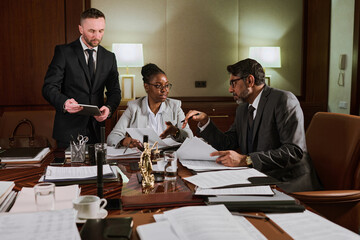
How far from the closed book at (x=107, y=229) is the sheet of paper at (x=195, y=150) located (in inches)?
34.7

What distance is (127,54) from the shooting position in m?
4.16

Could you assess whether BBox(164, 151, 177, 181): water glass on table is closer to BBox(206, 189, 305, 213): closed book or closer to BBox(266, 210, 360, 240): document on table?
BBox(206, 189, 305, 213): closed book

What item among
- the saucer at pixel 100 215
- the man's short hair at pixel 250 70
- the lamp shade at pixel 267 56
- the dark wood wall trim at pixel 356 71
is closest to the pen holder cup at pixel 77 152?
the saucer at pixel 100 215

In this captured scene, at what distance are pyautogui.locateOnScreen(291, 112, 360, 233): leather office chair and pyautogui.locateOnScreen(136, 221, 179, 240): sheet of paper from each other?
747 millimetres

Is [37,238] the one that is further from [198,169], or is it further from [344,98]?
[344,98]

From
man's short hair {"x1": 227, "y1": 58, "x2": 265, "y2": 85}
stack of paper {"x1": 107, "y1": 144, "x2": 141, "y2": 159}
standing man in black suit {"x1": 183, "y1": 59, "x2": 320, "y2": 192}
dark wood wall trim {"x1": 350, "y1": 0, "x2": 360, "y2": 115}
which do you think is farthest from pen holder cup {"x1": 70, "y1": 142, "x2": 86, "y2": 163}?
dark wood wall trim {"x1": 350, "y1": 0, "x2": 360, "y2": 115}

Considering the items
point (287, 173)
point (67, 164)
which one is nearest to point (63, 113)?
point (67, 164)

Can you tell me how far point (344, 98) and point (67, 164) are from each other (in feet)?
12.1

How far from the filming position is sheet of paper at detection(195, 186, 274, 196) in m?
1.23

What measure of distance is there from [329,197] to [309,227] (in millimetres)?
640

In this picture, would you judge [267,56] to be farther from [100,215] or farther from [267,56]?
[100,215]

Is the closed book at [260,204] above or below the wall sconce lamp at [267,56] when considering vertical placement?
below

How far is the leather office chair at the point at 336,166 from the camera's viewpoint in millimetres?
1611

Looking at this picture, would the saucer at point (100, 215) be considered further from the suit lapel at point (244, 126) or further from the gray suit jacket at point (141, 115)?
the gray suit jacket at point (141, 115)
